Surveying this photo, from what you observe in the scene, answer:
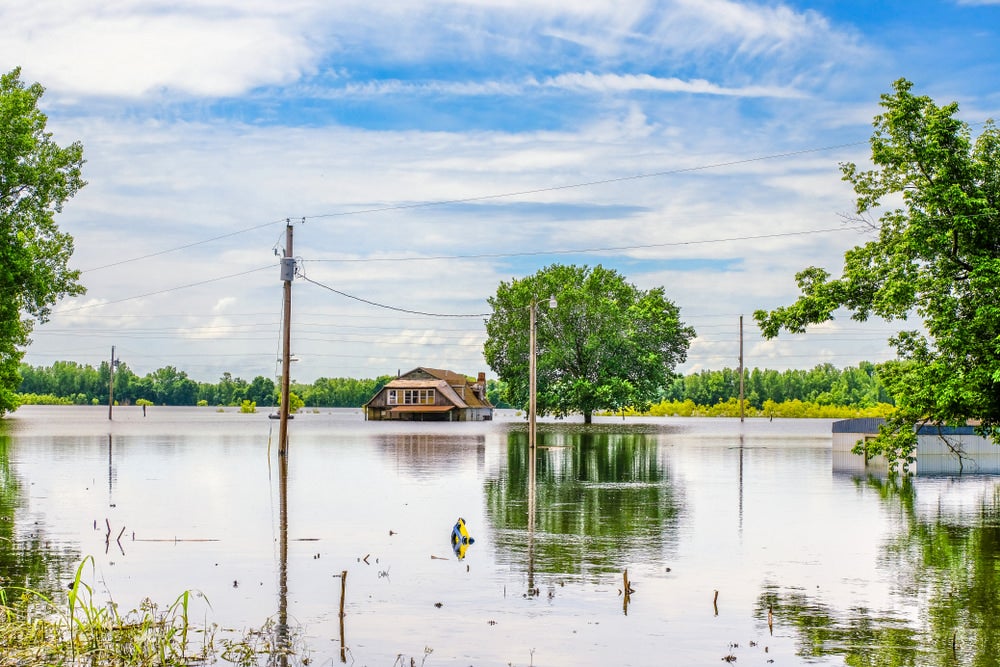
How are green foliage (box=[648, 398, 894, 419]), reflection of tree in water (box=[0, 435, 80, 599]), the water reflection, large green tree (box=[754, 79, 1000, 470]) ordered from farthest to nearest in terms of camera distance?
green foliage (box=[648, 398, 894, 419]) → the water reflection → large green tree (box=[754, 79, 1000, 470]) → reflection of tree in water (box=[0, 435, 80, 599])

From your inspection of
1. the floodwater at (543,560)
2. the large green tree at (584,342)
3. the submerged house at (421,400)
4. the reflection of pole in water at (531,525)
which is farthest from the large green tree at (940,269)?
the submerged house at (421,400)

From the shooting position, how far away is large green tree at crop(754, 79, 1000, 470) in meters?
28.1

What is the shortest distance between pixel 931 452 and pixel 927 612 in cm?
3579

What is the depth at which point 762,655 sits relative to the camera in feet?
36.3

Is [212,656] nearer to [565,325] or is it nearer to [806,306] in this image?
[806,306]

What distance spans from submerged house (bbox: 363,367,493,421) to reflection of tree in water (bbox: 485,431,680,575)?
77.6 m

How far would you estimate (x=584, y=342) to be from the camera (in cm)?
9725

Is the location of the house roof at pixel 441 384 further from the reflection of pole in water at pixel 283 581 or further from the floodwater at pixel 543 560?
the reflection of pole in water at pixel 283 581

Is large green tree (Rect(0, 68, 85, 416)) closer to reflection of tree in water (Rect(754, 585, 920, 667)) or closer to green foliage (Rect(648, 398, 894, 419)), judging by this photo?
reflection of tree in water (Rect(754, 585, 920, 667))

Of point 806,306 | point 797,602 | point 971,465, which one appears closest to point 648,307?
point 971,465

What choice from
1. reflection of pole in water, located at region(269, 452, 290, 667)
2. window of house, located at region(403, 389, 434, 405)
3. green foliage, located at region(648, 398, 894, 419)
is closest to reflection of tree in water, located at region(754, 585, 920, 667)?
reflection of pole in water, located at region(269, 452, 290, 667)

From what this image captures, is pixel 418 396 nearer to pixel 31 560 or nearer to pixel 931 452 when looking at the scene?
pixel 931 452

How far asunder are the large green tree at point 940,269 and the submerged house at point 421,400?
89.9 m

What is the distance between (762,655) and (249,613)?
608cm
